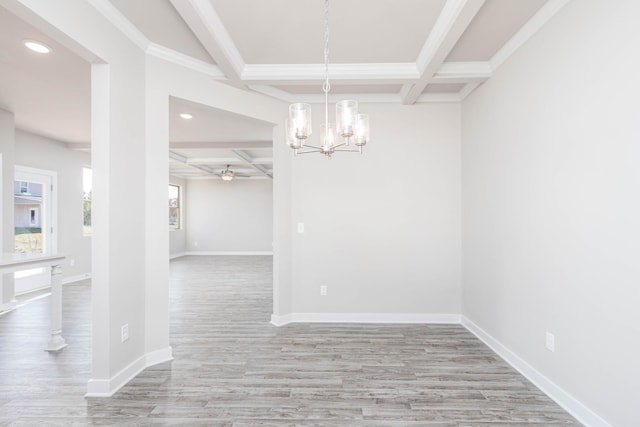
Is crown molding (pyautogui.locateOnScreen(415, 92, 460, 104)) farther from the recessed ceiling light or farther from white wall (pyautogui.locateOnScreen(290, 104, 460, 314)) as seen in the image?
the recessed ceiling light

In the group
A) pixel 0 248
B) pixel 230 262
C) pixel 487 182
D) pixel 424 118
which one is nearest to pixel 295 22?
pixel 424 118

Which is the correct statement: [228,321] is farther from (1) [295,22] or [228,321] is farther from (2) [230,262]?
(2) [230,262]

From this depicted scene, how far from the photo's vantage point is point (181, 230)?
10672 millimetres

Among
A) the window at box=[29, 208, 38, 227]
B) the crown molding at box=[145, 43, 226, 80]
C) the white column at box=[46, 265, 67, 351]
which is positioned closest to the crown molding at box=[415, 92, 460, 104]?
the crown molding at box=[145, 43, 226, 80]

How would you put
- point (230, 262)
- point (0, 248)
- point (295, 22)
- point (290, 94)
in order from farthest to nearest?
1. point (230, 262)
2. point (0, 248)
3. point (290, 94)
4. point (295, 22)

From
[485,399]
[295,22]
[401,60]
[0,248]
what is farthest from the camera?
[0,248]

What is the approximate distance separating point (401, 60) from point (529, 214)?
181 centimetres

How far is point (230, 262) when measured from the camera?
911 cm

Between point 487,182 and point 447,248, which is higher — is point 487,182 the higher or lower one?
the higher one

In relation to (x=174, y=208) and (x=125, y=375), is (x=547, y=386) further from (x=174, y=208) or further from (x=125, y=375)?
(x=174, y=208)

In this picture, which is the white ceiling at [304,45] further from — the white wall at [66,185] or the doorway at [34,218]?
the doorway at [34,218]

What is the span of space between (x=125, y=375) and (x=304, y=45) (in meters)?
3.10

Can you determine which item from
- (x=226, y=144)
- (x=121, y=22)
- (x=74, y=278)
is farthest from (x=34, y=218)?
(x=121, y=22)

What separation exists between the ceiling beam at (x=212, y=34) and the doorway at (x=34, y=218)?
471 cm
